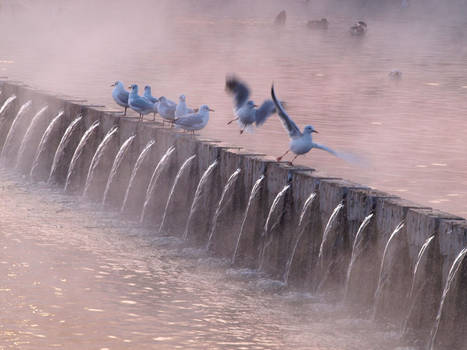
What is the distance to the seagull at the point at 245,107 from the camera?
1750 centimetres

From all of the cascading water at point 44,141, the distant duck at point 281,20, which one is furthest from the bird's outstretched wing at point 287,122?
the distant duck at point 281,20

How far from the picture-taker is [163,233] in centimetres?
1684

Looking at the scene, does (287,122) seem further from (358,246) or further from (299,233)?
(358,246)

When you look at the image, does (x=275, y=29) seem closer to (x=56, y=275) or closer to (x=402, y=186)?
(x=402, y=186)

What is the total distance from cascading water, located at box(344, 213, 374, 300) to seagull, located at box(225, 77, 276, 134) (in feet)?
14.4

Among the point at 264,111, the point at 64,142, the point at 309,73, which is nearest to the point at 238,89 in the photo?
the point at 264,111

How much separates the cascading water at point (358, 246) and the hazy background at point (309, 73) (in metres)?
4.31

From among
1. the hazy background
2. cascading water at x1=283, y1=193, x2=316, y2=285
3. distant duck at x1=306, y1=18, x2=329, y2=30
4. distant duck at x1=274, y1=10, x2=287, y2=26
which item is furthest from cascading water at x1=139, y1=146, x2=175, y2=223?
distant duck at x1=274, y1=10, x2=287, y2=26

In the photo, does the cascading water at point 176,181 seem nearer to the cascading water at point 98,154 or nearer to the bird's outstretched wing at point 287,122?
the bird's outstretched wing at point 287,122

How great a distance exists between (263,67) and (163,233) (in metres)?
32.8

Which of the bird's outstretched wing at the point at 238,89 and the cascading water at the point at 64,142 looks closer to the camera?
the bird's outstretched wing at the point at 238,89

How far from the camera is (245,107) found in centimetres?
1783

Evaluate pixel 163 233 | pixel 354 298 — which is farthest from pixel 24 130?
pixel 354 298

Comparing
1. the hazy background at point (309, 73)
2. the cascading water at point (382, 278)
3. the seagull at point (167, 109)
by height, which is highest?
the hazy background at point (309, 73)
